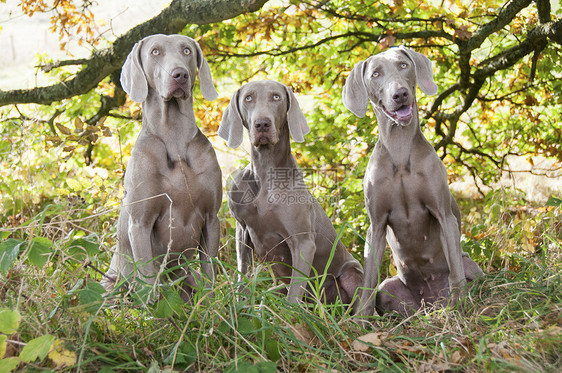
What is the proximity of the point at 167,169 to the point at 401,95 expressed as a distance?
4.31ft

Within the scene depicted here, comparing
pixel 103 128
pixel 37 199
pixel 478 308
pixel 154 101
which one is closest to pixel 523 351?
pixel 478 308

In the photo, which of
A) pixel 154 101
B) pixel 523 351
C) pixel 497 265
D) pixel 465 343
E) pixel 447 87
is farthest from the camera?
pixel 447 87

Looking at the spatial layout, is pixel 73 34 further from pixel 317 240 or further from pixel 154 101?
pixel 317 240

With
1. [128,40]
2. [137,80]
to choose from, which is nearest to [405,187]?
[137,80]

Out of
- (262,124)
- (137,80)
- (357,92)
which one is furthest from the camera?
(357,92)

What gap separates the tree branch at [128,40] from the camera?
4859 millimetres

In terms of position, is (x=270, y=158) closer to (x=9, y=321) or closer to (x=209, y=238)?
(x=209, y=238)

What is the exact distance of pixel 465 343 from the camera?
2490mm

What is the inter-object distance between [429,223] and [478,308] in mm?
600

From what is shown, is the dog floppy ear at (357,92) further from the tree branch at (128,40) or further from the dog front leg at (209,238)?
the tree branch at (128,40)

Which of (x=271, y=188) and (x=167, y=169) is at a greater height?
(x=167, y=169)

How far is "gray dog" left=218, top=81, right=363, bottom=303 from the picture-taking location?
3551 mm

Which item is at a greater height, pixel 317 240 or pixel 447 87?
pixel 447 87

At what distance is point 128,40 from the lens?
5270mm
